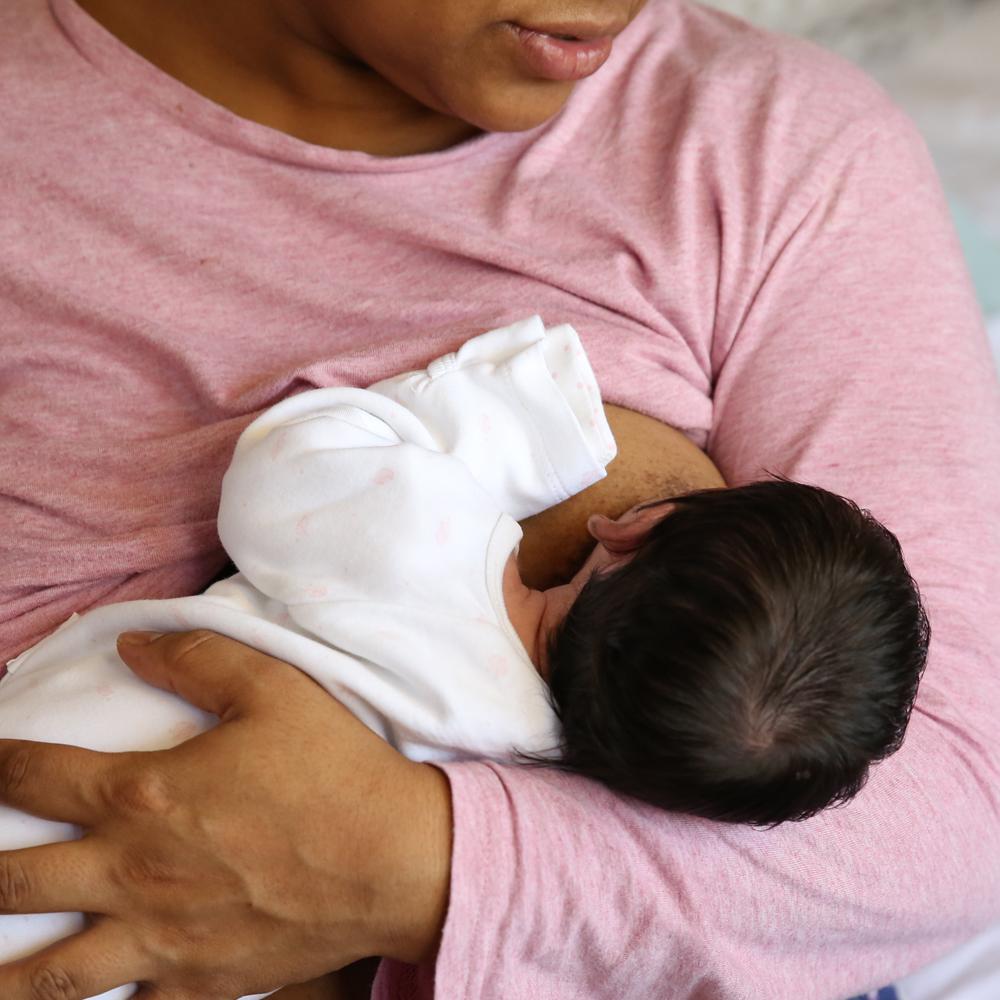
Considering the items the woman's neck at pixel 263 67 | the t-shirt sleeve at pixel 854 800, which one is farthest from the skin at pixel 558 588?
the woman's neck at pixel 263 67

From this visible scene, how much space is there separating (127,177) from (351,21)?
27 cm

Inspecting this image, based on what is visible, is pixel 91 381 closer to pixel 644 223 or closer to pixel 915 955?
pixel 644 223

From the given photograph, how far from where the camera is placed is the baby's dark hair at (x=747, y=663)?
2.79 ft

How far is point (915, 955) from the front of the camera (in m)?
1.04

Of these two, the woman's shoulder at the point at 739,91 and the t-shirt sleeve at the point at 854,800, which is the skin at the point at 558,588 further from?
the woman's shoulder at the point at 739,91

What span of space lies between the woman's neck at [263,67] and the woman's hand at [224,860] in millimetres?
673

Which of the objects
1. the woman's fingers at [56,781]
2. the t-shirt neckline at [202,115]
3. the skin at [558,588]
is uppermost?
the t-shirt neckline at [202,115]

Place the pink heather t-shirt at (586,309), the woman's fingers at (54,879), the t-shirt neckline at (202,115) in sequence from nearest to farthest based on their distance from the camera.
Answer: the woman's fingers at (54,879), the pink heather t-shirt at (586,309), the t-shirt neckline at (202,115)

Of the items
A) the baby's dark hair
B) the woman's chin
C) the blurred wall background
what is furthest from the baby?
the blurred wall background

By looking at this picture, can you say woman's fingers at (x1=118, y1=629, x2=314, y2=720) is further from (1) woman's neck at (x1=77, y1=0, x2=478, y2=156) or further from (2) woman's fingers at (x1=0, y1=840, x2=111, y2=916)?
(1) woman's neck at (x1=77, y1=0, x2=478, y2=156)

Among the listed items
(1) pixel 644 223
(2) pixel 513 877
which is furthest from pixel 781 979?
(1) pixel 644 223

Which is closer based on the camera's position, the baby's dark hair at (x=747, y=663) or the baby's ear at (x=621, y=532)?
the baby's dark hair at (x=747, y=663)

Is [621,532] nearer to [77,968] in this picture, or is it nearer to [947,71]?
[77,968]

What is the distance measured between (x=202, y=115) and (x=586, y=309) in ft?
1.44
